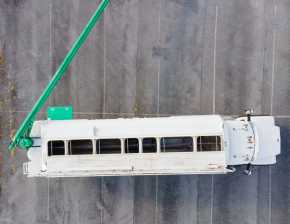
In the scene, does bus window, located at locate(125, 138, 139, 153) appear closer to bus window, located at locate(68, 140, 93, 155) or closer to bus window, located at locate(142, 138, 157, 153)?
bus window, located at locate(142, 138, 157, 153)

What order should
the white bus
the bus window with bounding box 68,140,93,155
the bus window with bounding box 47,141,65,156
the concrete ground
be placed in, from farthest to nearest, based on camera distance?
the concrete ground, the bus window with bounding box 68,140,93,155, the bus window with bounding box 47,141,65,156, the white bus

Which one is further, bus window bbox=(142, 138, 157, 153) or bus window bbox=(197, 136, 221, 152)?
bus window bbox=(142, 138, 157, 153)

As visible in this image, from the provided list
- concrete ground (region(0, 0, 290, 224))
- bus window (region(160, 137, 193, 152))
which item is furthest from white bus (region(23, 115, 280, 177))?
concrete ground (region(0, 0, 290, 224))

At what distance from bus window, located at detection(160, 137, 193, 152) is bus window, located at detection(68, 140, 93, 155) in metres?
1.72

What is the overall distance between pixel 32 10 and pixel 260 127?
7.18 meters

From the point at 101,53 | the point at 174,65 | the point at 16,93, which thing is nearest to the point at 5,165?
the point at 16,93

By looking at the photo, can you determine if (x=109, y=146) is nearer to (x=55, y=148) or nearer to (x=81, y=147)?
(x=81, y=147)

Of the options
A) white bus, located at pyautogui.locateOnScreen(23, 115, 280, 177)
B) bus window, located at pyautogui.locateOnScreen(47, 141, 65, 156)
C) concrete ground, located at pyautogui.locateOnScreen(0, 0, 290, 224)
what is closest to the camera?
white bus, located at pyautogui.locateOnScreen(23, 115, 280, 177)

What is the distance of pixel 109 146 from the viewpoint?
7.50 meters

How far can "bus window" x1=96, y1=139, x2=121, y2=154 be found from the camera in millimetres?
7446

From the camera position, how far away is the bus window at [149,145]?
7449 millimetres

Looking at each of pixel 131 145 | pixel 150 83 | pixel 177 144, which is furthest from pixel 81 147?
pixel 150 83

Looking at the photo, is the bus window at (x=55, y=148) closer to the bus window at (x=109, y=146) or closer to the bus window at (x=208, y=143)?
the bus window at (x=109, y=146)

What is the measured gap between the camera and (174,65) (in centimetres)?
908
